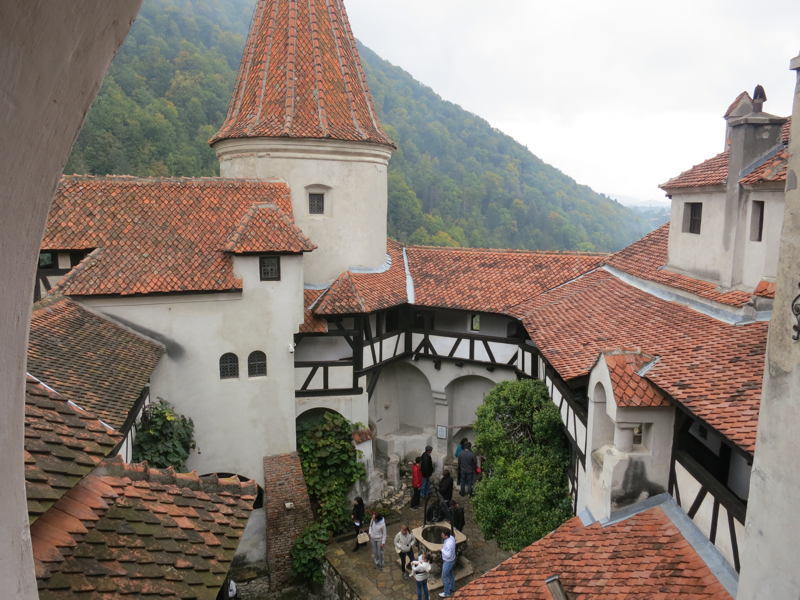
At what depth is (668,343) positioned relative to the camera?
9.75m

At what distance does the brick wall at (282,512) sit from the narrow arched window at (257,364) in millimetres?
2200

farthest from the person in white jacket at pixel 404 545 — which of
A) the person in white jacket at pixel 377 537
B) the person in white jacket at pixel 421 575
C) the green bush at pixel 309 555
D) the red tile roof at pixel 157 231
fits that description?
the red tile roof at pixel 157 231

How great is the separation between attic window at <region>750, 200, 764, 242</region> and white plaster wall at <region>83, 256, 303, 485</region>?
31.9 ft

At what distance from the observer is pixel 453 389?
19984mm

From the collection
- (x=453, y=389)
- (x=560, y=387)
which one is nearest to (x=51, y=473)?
(x=560, y=387)

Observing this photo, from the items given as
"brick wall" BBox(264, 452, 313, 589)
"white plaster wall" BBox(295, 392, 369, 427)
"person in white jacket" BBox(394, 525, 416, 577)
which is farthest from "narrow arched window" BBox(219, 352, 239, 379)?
"person in white jacket" BBox(394, 525, 416, 577)

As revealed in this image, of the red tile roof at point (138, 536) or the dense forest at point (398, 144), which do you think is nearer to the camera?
the red tile roof at point (138, 536)

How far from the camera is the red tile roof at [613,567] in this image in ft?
23.0

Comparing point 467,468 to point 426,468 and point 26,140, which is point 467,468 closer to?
point 426,468

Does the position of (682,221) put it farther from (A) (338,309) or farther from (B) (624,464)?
(A) (338,309)

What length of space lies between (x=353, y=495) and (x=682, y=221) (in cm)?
1068

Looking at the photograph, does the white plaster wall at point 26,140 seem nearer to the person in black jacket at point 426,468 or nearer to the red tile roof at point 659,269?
the red tile roof at point 659,269

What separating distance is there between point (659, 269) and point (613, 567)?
302 inches

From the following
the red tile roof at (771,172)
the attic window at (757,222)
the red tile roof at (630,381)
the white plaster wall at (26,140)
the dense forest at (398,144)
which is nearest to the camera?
the white plaster wall at (26,140)
